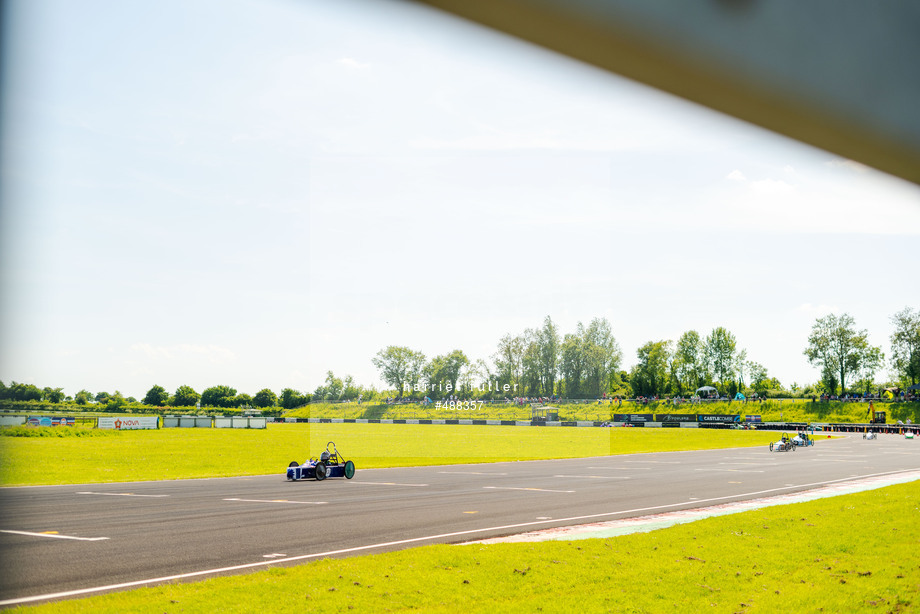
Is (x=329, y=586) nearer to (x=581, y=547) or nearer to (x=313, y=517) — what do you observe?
(x=581, y=547)

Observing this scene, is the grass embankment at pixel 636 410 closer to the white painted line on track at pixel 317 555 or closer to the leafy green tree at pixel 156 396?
the leafy green tree at pixel 156 396

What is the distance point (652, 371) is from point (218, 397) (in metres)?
67.4

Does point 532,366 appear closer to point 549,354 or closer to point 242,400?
point 549,354

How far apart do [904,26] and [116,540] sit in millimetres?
11295

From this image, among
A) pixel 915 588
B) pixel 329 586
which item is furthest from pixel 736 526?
pixel 329 586

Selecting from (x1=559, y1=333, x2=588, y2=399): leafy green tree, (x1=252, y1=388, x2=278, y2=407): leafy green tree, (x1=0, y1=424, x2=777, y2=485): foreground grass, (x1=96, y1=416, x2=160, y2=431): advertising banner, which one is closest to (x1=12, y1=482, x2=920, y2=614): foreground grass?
(x1=0, y1=424, x2=777, y2=485): foreground grass

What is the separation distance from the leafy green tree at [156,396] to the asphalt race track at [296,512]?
8505cm

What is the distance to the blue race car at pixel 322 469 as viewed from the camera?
2131 cm

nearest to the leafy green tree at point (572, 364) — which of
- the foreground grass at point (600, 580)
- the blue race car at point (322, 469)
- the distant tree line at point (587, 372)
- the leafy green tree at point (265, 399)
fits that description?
the distant tree line at point (587, 372)

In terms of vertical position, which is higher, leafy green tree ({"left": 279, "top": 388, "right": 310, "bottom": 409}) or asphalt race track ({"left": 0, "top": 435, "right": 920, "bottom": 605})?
asphalt race track ({"left": 0, "top": 435, "right": 920, "bottom": 605})

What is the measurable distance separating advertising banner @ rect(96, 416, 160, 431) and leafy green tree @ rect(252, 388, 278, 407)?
5287 centimetres

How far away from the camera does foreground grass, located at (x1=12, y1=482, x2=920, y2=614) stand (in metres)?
7.09

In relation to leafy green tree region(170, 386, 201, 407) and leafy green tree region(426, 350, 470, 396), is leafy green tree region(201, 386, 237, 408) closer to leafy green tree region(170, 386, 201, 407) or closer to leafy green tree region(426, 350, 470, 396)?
leafy green tree region(170, 386, 201, 407)

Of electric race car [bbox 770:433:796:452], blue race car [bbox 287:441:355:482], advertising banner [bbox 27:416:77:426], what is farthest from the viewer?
advertising banner [bbox 27:416:77:426]
